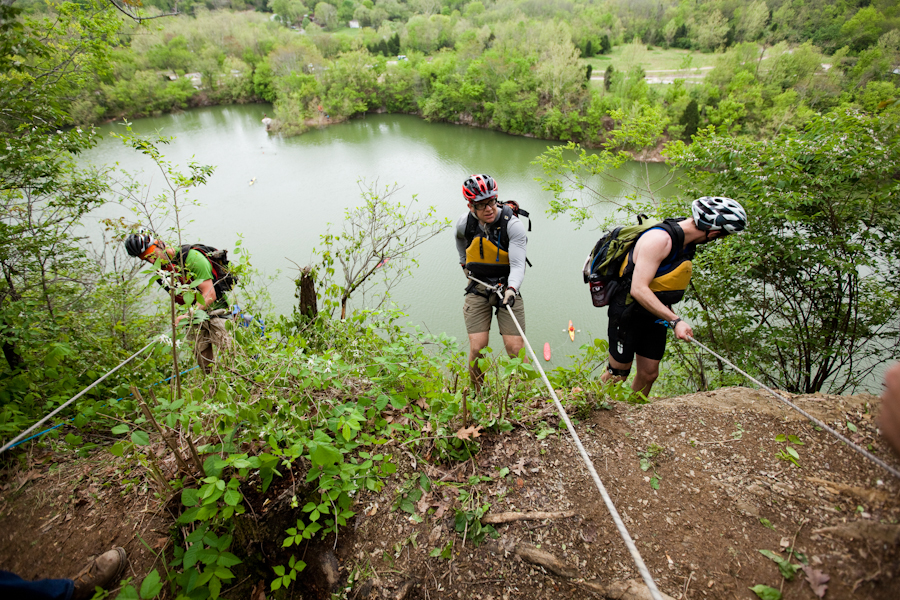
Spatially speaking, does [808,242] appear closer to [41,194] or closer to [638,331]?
[638,331]

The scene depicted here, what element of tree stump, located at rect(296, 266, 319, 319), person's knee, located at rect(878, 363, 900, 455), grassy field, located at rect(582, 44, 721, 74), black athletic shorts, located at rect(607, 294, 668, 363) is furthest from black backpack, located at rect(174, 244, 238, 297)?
grassy field, located at rect(582, 44, 721, 74)

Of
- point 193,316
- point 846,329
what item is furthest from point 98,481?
point 846,329

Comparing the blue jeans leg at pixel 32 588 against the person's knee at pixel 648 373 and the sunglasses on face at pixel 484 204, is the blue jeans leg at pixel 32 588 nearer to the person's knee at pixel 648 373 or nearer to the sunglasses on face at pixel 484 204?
A: the sunglasses on face at pixel 484 204

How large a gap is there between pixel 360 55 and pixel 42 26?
133 feet

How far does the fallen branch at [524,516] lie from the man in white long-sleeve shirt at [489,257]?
1.39 meters

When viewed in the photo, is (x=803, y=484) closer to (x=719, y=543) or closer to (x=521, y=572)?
(x=719, y=543)

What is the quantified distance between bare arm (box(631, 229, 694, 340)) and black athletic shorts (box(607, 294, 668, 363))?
266mm

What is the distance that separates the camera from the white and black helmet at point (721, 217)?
2.77m

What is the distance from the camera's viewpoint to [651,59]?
4431 cm

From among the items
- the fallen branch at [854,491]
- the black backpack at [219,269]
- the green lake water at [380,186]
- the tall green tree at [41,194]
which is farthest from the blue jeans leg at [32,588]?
the green lake water at [380,186]

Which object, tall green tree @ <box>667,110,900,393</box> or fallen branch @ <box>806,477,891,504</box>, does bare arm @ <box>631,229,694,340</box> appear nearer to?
fallen branch @ <box>806,477,891,504</box>

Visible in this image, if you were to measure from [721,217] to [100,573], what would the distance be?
4.10 meters

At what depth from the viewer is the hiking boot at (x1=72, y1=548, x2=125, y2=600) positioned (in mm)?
1774

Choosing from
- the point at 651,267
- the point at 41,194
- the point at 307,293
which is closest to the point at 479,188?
the point at 651,267
